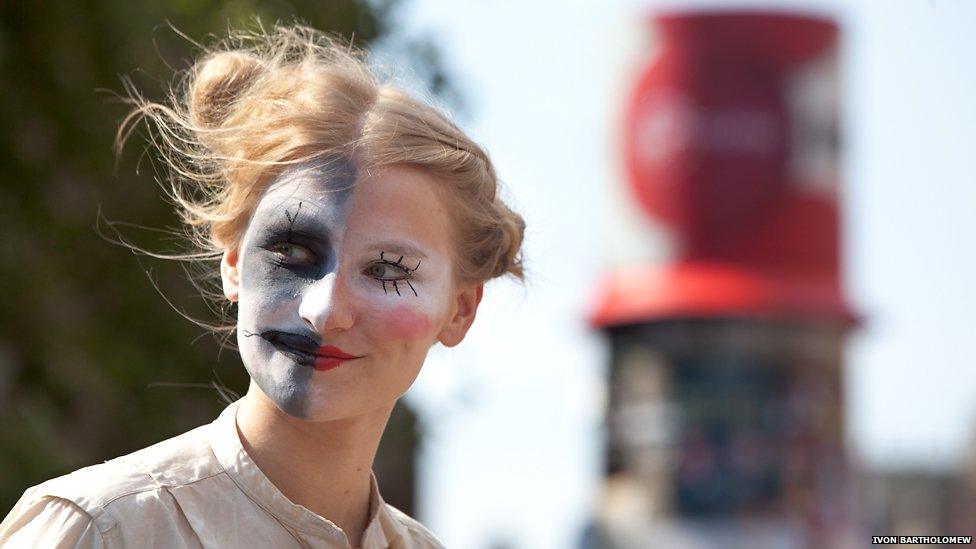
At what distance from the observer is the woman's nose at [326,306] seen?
276 centimetres

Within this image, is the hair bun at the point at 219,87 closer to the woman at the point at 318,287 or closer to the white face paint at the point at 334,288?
the woman at the point at 318,287

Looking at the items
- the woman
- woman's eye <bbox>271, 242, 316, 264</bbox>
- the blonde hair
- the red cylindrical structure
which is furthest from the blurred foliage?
the red cylindrical structure

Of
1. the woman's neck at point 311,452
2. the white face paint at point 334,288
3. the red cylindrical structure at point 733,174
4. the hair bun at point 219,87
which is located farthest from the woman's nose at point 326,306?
the red cylindrical structure at point 733,174

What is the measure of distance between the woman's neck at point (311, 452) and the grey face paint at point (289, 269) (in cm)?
5

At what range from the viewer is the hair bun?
3.02 m

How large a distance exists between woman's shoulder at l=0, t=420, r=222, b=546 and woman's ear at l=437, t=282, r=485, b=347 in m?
0.51

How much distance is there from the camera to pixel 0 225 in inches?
291

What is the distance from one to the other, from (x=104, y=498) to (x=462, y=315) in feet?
2.49

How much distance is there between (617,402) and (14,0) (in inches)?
706

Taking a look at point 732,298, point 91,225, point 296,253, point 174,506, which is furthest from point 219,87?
point 732,298

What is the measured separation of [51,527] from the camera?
99.9 inches

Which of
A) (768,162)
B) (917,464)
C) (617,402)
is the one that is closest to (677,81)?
(768,162)

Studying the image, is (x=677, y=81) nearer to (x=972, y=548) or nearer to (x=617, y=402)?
(x=617, y=402)

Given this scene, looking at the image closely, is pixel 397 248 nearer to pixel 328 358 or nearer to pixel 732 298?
pixel 328 358
